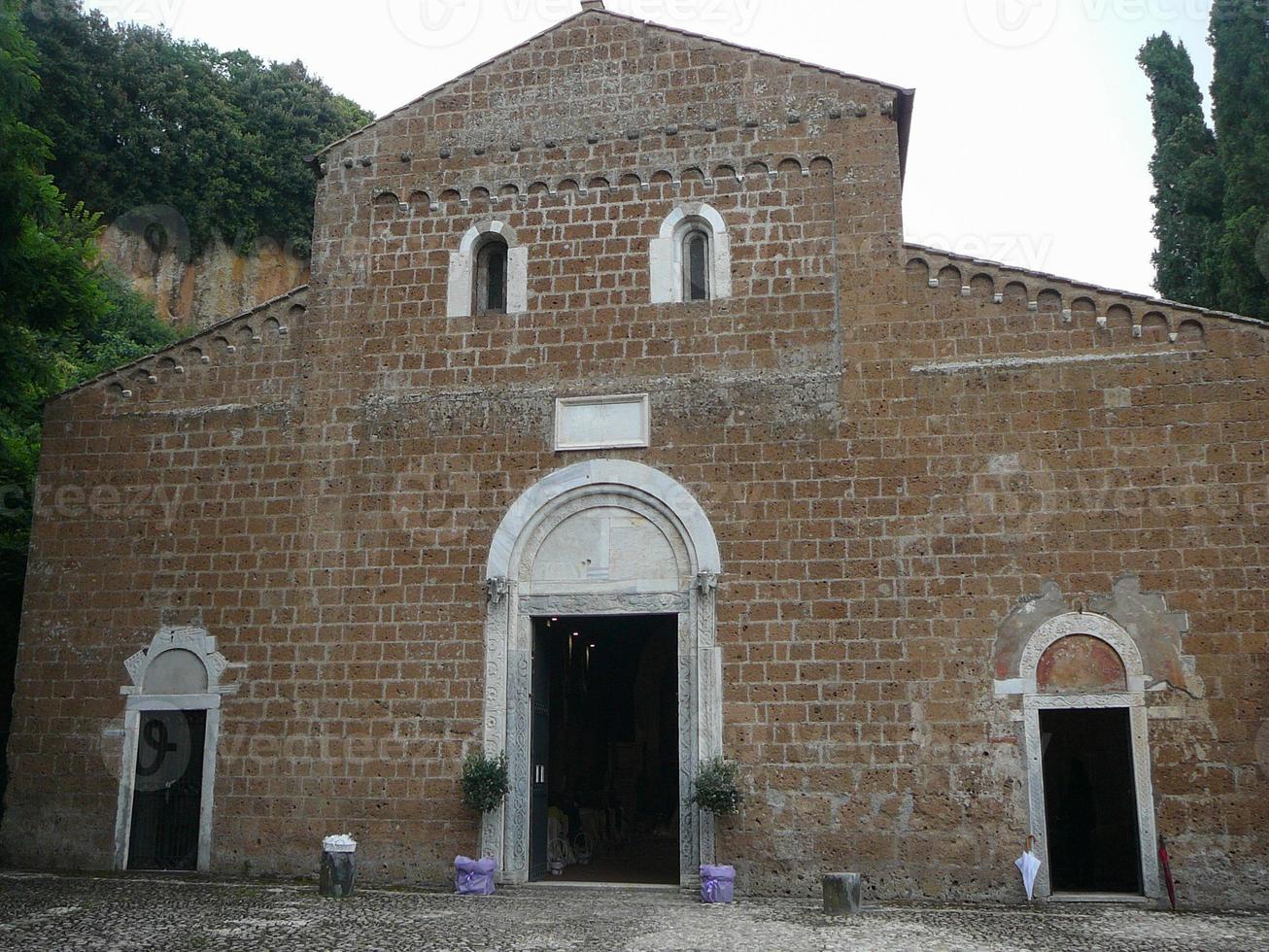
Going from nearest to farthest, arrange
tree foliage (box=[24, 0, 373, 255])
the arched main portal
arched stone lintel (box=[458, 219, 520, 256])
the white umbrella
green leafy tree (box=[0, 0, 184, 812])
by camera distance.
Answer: the white umbrella
green leafy tree (box=[0, 0, 184, 812])
the arched main portal
arched stone lintel (box=[458, 219, 520, 256])
tree foliage (box=[24, 0, 373, 255])

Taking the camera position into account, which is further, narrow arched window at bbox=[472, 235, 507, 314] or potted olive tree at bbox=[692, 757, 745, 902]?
narrow arched window at bbox=[472, 235, 507, 314]

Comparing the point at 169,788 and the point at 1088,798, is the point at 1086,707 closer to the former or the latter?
the point at 1088,798

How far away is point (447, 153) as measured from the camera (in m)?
14.3

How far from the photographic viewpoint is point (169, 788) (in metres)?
13.3

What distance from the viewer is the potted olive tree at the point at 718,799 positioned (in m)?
11.3

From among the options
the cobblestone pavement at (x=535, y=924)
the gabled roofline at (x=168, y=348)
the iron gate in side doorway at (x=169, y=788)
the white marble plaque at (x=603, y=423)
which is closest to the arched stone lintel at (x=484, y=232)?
the gabled roofline at (x=168, y=348)

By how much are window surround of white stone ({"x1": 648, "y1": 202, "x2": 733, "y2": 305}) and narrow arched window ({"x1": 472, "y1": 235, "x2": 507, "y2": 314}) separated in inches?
75.0

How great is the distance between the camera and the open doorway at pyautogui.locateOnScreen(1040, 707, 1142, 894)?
1465 centimetres

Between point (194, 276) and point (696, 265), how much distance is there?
28269 mm

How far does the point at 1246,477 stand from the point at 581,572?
695 centimetres

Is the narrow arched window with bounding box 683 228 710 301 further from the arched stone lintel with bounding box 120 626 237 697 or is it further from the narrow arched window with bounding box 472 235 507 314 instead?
the arched stone lintel with bounding box 120 626 237 697

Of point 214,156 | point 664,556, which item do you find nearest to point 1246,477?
point 664,556

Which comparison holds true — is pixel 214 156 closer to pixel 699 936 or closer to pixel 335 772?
pixel 335 772

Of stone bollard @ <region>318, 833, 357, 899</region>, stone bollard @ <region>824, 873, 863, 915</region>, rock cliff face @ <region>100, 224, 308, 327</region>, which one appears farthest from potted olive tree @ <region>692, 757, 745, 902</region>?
rock cliff face @ <region>100, 224, 308, 327</region>
